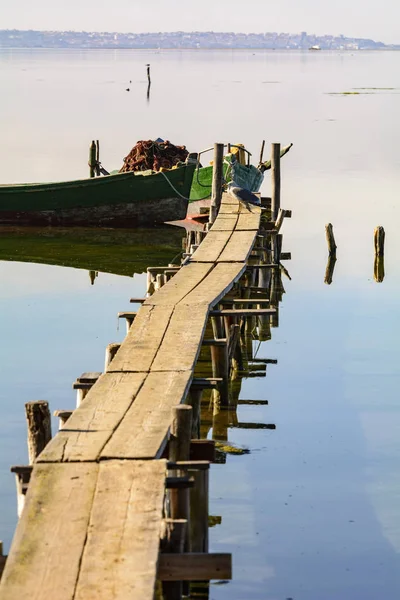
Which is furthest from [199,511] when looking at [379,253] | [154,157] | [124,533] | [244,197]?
[154,157]

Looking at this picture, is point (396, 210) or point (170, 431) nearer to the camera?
point (170, 431)

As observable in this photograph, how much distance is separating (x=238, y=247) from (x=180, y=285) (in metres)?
2.89

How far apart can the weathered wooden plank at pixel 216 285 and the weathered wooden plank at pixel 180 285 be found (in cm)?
10

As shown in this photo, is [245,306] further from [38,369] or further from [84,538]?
[84,538]

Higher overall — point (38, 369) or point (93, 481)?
point (93, 481)

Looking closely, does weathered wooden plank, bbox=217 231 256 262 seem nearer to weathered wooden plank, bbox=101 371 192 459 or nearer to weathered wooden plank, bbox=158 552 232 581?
weathered wooden plank, bbox=101 371 192 459

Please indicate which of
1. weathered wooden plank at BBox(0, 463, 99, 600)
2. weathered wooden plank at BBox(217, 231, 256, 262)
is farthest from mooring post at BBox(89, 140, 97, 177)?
weathered wooden plank at BBox(0, 463, 99, 600)

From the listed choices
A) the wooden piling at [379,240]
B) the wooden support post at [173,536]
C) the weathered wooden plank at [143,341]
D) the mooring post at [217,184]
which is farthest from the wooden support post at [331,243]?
the wooden support post at [173,536]

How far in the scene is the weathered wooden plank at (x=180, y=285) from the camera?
13.9 meters

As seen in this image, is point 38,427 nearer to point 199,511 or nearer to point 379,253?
point 199,511

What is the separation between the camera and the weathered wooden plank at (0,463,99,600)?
6.88m

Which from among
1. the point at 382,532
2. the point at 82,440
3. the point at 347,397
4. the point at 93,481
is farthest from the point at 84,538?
the point at 347,397

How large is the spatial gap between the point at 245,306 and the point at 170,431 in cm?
807

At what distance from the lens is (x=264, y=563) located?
1040 cm
